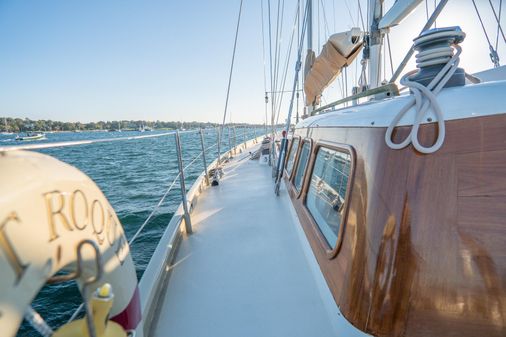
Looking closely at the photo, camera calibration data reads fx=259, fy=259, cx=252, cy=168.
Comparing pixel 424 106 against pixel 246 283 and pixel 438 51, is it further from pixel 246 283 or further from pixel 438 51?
pixel 246 283

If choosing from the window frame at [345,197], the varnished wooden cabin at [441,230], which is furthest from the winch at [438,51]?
the window frame at [345,197]

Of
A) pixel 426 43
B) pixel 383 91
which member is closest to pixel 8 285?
pixel 426 43

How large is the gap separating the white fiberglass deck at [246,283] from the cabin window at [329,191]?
1.02 ft

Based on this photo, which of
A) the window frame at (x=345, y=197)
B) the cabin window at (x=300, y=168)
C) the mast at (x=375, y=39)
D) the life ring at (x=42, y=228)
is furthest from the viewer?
the cabin window at (x=300, y=168)

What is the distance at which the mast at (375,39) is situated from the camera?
2211mm

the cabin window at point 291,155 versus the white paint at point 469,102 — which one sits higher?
the white paint at point 469,102

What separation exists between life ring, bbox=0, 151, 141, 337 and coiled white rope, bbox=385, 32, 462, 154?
3.57 feet

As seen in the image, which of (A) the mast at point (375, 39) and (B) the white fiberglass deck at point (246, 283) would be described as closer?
(B) the white fiberglass deck at point (246, 283)

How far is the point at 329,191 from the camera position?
1.88m

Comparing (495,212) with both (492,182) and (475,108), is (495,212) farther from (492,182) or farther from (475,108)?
(475,108)

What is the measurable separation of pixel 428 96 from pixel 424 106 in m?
0.04

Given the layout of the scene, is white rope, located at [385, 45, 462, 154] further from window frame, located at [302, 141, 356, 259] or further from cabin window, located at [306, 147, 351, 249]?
cabin window, located at [306, 147, 351, 249]

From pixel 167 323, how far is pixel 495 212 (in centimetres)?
174

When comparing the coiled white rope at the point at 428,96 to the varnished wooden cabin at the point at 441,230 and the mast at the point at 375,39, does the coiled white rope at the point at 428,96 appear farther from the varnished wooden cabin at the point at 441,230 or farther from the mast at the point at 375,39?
the mast at the point at 375,39
